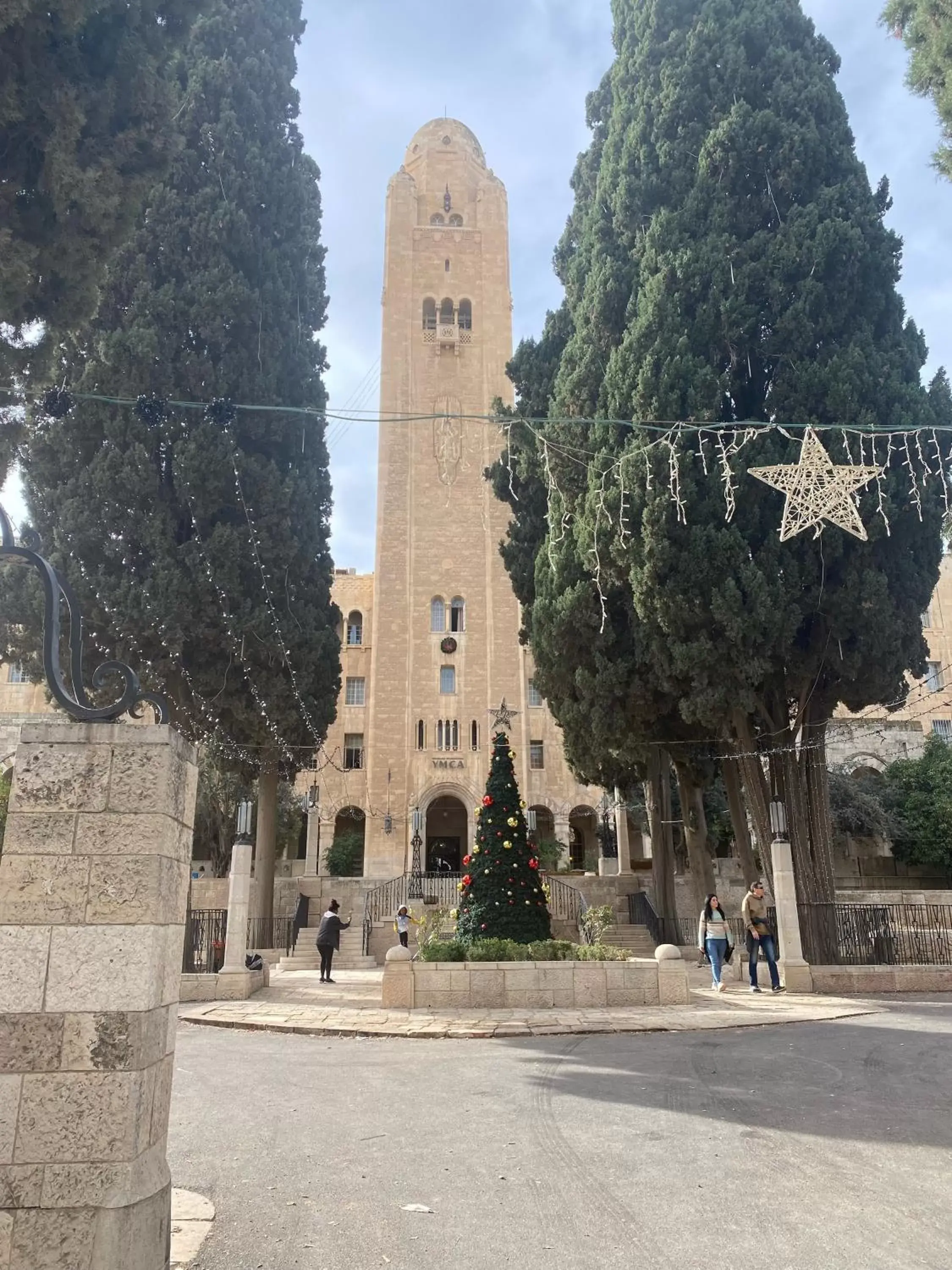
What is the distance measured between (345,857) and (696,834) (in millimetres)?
14877

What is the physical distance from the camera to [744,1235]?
371 centimetres

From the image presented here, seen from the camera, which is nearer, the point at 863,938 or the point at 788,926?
the point at 788,926

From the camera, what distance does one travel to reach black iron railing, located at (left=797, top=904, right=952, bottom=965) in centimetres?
1453

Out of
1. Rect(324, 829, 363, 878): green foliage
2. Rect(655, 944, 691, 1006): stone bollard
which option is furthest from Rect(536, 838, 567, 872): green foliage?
Rect(655, 944, 691, 1006): stone bollard

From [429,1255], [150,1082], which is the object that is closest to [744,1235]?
[429,1255]

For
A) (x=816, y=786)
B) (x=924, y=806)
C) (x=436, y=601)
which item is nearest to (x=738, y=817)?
(x=816, y=786)

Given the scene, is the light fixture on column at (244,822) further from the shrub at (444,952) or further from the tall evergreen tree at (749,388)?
the tall evergreen tree at (749,388)

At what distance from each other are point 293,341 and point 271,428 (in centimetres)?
237

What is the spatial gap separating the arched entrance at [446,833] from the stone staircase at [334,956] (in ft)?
41.0

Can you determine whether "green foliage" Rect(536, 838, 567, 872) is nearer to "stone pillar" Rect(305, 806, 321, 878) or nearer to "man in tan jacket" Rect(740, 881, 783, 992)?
"stone pillar" Rect(305, 806, 321, 878)

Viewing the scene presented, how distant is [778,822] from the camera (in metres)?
14.2

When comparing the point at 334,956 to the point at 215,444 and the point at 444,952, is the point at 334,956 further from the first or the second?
the point at 215,444

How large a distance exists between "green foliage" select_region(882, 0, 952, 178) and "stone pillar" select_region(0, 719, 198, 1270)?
9247mm

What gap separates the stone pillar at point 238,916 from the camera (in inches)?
523
